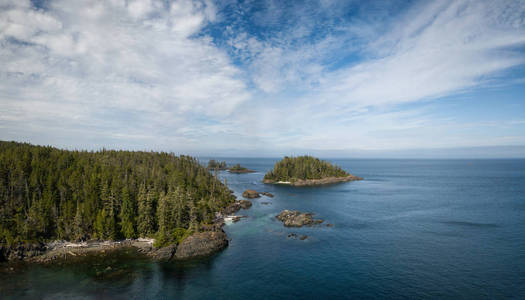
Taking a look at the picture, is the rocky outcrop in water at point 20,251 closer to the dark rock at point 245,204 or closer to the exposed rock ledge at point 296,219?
the exposed rock ledge at point 296,219

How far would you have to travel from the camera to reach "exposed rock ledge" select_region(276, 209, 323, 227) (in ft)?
305

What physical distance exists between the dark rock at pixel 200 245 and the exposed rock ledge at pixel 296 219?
2806cm

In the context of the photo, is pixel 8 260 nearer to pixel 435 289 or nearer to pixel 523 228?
pixel 435 289

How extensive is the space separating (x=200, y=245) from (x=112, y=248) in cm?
2497

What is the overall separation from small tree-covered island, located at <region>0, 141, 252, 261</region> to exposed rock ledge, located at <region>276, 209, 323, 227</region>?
2475cm

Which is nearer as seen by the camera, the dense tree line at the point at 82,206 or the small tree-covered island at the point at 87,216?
the small tree-covered island at the point at 87,216

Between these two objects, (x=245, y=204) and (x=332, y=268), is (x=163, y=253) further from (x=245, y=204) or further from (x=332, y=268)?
(x=245, y=204)

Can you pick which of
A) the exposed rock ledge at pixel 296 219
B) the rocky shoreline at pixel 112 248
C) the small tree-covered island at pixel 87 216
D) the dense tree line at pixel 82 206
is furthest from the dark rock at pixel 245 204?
the rocky shoreline at pixel 112 248

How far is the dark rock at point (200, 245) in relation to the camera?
223 feet

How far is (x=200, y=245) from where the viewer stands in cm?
7031

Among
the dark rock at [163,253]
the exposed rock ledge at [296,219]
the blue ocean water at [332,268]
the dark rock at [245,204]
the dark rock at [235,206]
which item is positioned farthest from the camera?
the dark rock at [245,204]

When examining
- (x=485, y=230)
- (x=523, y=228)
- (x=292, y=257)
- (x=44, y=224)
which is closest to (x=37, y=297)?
(x=44, y=224)

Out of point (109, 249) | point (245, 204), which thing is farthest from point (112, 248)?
point (245, 204)

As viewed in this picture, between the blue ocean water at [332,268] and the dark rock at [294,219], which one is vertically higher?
the dark rock at [294,219]
